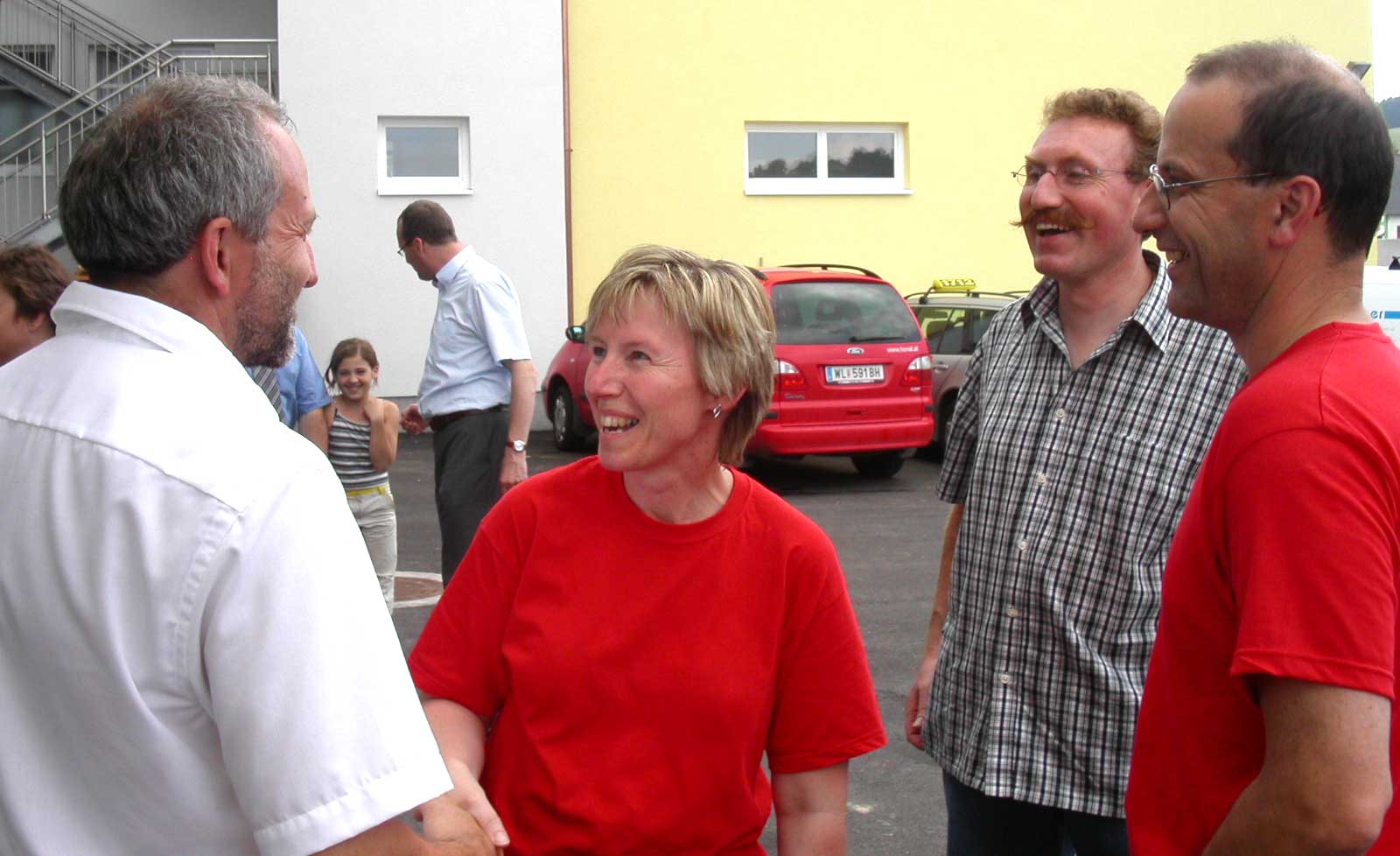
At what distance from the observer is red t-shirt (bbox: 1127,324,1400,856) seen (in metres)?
1.47

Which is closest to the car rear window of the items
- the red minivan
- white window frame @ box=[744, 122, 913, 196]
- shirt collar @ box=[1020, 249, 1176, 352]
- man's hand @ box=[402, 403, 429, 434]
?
the red minivan

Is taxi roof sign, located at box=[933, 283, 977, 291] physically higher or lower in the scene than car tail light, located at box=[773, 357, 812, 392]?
higher

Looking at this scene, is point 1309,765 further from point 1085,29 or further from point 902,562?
point 1085,29

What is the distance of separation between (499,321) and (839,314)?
18.4 ft

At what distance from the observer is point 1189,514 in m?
1.71

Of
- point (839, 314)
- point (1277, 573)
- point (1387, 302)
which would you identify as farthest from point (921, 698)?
point (1387, 302)

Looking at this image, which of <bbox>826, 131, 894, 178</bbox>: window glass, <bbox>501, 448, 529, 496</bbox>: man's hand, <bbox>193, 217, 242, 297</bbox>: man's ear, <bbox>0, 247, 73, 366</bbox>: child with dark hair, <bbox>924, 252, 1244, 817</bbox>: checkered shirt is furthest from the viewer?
<bbox>826, 131, 894, 178</bbox>: window glass

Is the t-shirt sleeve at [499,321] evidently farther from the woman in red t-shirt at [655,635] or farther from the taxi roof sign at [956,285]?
the taxi roof sign at [956,285]

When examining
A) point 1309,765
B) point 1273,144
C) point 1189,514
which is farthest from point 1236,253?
point 1309,765

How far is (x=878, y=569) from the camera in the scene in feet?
28.1

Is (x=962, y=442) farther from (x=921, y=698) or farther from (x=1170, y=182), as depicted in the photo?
(x=1170, y=182)

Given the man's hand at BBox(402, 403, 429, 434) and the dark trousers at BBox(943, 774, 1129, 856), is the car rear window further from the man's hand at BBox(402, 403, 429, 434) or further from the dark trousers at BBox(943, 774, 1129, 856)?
the dark trousers at BBox(943, 774, 1129, 856)

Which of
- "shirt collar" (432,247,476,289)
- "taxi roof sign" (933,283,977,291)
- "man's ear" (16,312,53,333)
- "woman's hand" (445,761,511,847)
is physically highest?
"taxi roof sign" (933,283,977,291)

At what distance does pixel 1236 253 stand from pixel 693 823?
119 centimetres
